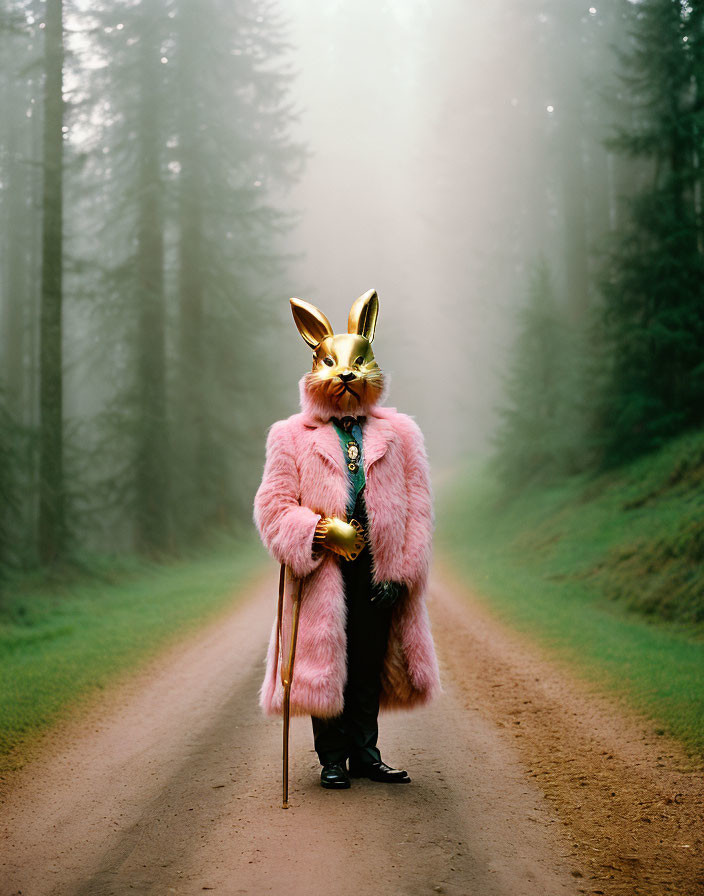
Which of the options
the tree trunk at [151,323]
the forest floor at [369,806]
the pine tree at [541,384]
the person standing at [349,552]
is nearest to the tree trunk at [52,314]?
the tree trunk at [151,323]

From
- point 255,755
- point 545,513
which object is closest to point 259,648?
point 255,755

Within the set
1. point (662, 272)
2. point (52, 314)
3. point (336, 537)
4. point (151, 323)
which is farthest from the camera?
point (151, 323)

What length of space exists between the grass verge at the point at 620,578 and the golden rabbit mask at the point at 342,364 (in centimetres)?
315

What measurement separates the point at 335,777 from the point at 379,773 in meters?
0.29

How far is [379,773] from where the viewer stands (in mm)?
4570

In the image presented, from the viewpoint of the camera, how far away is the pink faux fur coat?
434cm

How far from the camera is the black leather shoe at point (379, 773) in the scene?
4531mm

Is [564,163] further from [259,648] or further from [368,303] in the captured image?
[368,303]

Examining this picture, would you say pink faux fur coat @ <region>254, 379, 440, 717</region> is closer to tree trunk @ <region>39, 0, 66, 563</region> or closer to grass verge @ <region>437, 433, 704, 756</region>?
grass verge @ <region>437, 433, 704, 756</region>

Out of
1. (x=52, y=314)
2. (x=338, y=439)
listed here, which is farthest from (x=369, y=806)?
(x=52, y=314)

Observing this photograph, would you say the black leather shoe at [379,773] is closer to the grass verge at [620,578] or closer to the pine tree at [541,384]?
the grass verge at [620,578]

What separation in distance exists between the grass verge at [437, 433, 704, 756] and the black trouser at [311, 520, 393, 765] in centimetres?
221

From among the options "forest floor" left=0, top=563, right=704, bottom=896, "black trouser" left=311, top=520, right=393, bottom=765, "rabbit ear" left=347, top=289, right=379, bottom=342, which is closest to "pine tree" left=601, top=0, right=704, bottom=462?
"forest floor" left=0, top=563, right=704, bottom=896

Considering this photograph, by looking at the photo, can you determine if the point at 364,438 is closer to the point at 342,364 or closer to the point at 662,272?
the point at 342,364
